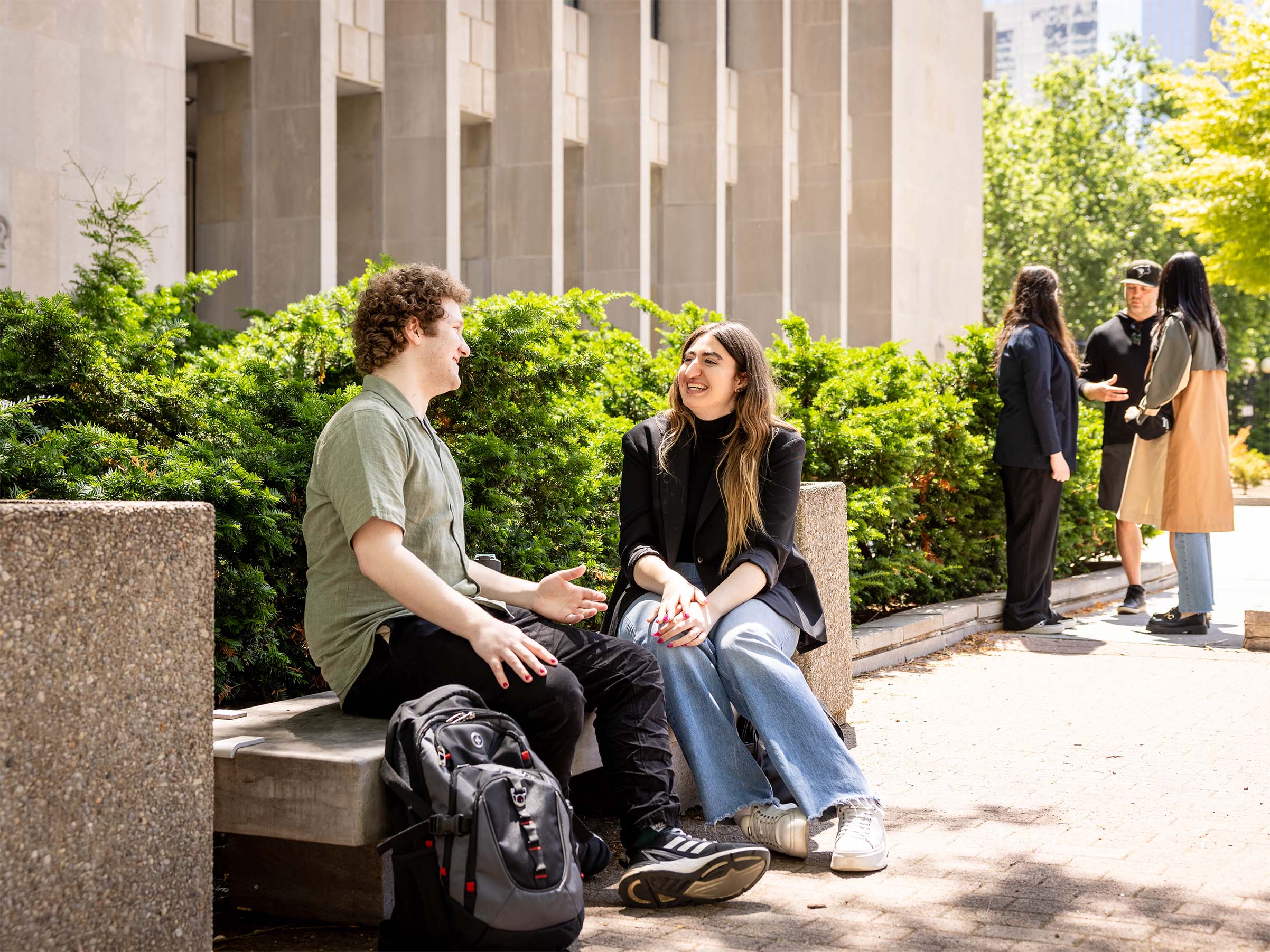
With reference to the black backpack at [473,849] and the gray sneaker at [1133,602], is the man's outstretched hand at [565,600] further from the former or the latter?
the gray sneaker at [1133,602]

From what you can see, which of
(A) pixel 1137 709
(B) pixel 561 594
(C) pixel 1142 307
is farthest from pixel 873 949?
(C) pixel 1142 307

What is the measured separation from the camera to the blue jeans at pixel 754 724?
14.1 feet

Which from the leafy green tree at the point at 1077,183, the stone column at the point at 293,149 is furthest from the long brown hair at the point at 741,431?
the leafy green tree at the point at 1077,183

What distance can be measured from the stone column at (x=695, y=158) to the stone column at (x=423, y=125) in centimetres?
535

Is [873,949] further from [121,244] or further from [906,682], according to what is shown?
[121,244]

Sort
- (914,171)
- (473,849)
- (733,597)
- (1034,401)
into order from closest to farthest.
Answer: (473,849)
(733,597)
(1034,401)
(914,171)

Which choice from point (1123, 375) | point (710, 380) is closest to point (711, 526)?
point (710, 380)

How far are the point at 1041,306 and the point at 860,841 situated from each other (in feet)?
18.0

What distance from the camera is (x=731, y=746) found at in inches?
172

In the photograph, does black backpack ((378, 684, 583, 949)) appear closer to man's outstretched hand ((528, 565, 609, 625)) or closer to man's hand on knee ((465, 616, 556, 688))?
man's hand on knee ((465, 616, 556, 688))

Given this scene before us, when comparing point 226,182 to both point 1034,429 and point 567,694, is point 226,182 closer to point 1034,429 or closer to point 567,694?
point 1034,429

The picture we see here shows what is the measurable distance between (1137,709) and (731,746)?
117 inches

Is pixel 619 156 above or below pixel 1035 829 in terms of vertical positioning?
above

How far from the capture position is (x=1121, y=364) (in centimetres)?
938
